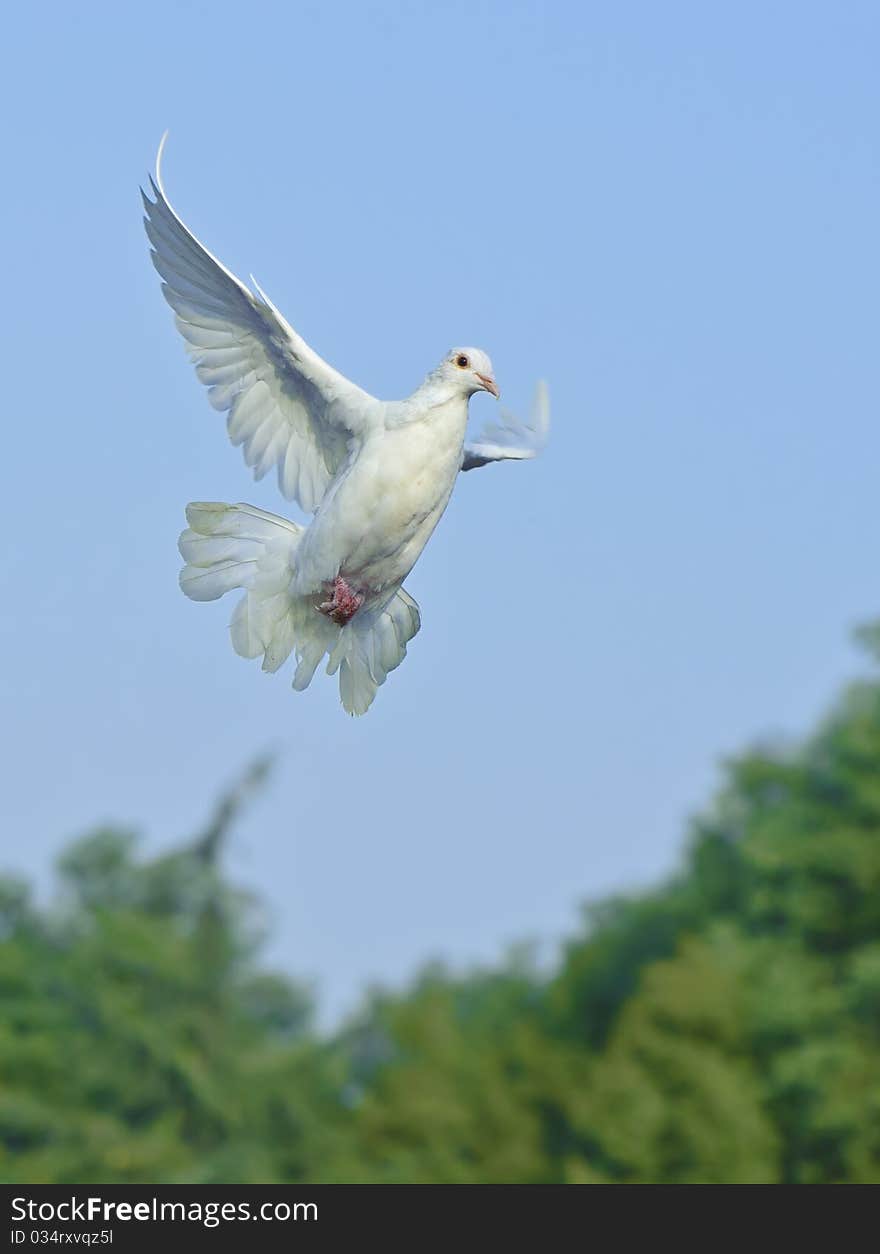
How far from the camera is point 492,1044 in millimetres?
61719

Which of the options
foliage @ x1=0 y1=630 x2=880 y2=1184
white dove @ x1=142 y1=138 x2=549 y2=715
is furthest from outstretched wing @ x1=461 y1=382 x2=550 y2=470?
foliage @ x1=0 y1=630 x2=880 y2=1184

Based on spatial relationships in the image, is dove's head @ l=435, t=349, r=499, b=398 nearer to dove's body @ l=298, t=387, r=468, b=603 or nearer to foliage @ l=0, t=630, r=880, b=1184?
dove's body @ l=298, t=387, r=468, b=603

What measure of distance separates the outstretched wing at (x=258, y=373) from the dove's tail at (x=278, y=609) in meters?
0.35

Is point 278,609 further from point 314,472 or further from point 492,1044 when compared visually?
point 492,1044

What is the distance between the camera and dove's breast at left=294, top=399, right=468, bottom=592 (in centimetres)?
1110

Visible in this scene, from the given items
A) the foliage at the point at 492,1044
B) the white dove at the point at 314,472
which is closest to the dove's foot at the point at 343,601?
the white dove at the point at 314,472

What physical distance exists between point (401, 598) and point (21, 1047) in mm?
45886

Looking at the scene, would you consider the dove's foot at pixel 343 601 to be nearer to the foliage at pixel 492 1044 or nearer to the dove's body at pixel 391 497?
the dove's body at pixel 391 497

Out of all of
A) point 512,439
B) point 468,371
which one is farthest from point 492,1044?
point 468,371

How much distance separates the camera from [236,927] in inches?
2078

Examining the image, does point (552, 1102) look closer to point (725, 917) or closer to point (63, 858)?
point (725, 917)

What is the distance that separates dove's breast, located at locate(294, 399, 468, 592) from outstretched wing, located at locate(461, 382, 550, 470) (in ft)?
3.84
